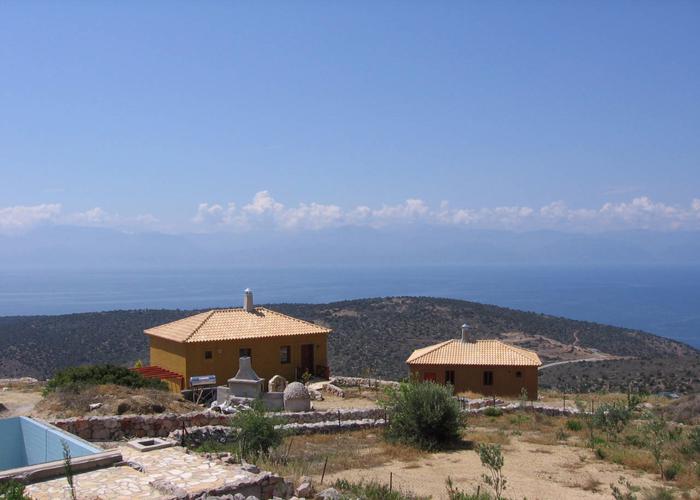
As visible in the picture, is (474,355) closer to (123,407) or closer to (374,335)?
(123,407)

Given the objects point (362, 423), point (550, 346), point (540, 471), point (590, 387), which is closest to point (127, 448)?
point (362, 423)

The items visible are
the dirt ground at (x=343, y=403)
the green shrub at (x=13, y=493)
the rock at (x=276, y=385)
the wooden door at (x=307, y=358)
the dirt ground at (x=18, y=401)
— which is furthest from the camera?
the wooden door at (x=307, y=358)

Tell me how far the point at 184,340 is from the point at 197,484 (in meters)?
16.8

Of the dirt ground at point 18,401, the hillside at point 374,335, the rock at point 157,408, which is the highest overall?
the rock at point 157,408

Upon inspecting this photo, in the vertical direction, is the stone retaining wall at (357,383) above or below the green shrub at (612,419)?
below

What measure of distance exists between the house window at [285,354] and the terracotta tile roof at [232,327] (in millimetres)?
759

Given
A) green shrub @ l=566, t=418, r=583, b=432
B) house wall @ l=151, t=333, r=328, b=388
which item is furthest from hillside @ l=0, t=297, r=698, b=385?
green shrub @ l=566, t=418, r=583, b=432

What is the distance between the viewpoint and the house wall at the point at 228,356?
2708cm

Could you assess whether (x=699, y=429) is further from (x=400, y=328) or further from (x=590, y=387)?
(x=400, y=328)

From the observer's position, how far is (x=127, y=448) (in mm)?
13508

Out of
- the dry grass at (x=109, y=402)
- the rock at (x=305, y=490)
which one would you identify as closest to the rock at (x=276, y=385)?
the dry grass at (x=109, y=402)

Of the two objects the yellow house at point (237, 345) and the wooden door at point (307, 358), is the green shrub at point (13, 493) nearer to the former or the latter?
the yellow house at point (237, 345)

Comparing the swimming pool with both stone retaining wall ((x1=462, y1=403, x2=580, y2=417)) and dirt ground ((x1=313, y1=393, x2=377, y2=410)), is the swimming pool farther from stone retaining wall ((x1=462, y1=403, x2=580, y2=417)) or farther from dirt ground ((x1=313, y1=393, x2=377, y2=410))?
stone retaining wall ((x1=462, y1=403, x2=580, y2=417))

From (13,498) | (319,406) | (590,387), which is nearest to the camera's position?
(13,498)
